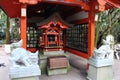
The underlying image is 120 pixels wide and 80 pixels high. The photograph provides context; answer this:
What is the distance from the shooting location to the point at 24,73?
4.11 metres

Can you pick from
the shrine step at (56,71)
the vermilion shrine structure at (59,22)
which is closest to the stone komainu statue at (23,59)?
the vermilion shrine structure at (59,22)

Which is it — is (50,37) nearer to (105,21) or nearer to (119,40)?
(105,21)

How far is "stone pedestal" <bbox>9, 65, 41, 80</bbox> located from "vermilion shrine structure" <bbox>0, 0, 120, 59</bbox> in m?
1.14

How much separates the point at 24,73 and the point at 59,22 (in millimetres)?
2955

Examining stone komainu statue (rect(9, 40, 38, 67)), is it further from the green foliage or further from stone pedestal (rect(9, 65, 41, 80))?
the green foliage

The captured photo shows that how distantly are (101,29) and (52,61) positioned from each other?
5.93 meters

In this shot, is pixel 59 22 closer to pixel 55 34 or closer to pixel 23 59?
pixel 55 34

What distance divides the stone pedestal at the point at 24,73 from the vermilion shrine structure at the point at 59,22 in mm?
1136

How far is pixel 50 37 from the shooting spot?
675 centimetres

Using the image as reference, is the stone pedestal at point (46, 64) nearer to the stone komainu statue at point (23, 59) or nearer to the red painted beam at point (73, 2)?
the stone komainu statue at point (23, 59)

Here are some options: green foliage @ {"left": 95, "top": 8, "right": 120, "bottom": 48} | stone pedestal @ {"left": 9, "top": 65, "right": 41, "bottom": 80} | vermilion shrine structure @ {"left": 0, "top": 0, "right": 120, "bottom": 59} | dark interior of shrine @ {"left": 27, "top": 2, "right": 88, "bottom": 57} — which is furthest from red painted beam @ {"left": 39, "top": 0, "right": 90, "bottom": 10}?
green foliage @ {"left": 95, "top": 8, "right": 120, "bottom": 48}

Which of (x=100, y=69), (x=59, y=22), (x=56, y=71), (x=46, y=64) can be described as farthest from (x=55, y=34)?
(x=100, y=69)

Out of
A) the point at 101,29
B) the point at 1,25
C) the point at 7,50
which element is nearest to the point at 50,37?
→ the point at 101,29

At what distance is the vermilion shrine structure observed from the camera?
5.38 meters
